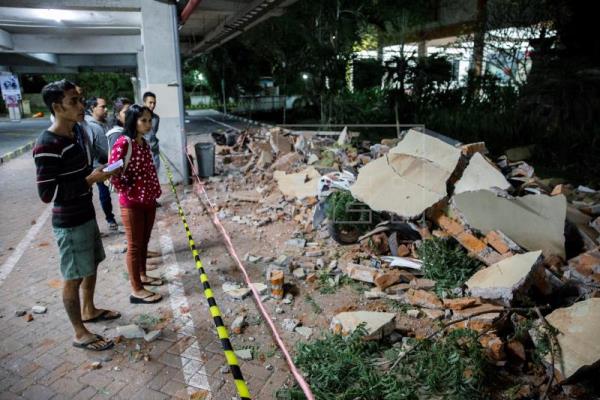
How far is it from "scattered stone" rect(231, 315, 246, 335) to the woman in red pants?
988 mm

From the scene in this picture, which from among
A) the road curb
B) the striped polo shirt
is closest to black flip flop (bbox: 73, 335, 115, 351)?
the striped polo shirt

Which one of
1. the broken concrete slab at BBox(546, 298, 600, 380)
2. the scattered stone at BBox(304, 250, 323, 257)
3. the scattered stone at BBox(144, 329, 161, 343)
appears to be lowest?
the scattered stone at BBox(144, 329, 161, 343)

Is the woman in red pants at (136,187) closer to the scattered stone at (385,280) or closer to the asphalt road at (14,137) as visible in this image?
the scattered stone at (385,280)

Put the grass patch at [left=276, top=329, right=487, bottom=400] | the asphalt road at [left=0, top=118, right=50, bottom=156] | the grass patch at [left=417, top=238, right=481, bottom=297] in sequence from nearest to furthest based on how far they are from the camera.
→ 1. the grass patch at [left=276, top=329, right=487, bottom=400]
2. the grass patch at [left=417, top=238, right=481, bottom=297]
3. the asphalt road at [left=0, top=118, right=50, bottom=156]

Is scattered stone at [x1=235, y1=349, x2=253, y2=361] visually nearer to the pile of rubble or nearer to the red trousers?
the pile of rubble

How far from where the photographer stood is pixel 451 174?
18.1 feet

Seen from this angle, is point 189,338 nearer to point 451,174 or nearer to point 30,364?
point 30,364

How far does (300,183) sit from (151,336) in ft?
15.7

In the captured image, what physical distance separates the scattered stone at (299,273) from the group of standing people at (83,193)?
159cm

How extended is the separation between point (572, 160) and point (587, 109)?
5.81 feet

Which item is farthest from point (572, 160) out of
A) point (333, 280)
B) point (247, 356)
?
point (247, 356)

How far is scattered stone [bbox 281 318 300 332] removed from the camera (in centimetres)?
384

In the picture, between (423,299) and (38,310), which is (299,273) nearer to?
(423,299)

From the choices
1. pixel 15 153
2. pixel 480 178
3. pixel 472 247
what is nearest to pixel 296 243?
pixel 472 247
